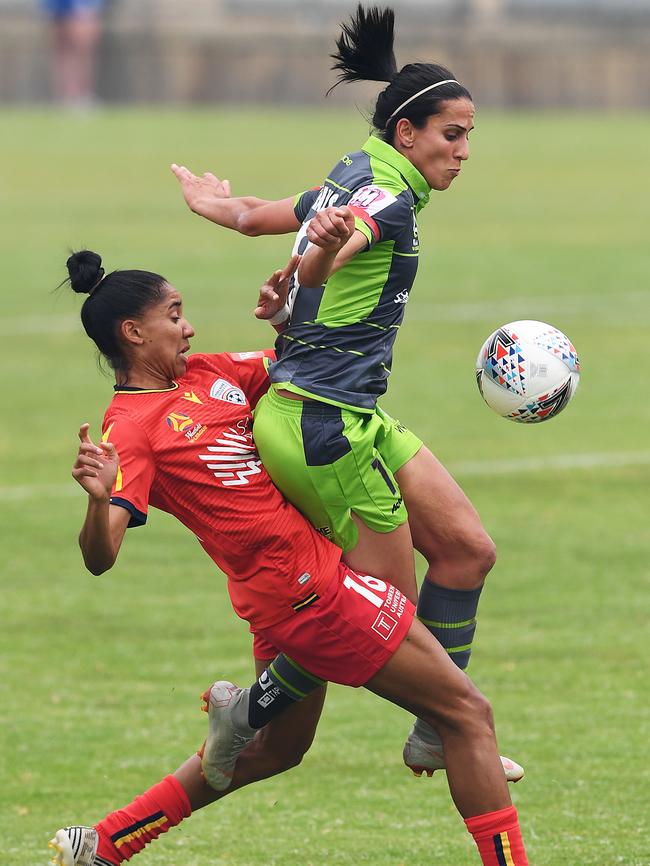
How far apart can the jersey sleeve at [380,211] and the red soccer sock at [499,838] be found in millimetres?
1848

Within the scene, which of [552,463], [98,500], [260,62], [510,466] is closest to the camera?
[98,500]

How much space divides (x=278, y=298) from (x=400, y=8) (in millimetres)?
48572

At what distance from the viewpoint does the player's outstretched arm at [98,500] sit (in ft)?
18.4

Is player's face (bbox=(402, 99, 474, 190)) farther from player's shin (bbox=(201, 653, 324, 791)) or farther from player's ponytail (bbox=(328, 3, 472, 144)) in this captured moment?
player's shin (bbox=(201, 653, 324, 791))

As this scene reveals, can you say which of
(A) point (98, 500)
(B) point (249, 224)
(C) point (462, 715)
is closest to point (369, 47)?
(B) point (249, 224)

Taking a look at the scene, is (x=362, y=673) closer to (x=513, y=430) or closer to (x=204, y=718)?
(x=204, y=718)

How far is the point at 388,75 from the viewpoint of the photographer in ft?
21.7

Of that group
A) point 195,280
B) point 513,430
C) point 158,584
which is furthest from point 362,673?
point 195,280

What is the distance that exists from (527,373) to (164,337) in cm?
142

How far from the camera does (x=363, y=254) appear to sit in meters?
6.12

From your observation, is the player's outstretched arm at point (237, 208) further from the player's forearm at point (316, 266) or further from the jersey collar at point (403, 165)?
the player's forearm at point (316, 266)

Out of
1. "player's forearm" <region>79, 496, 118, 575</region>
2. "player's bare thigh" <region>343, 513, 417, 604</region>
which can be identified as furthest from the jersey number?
"player's forearm" <region>79, 496, 118, 575</region>

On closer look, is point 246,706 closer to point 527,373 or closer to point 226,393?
point 226,393

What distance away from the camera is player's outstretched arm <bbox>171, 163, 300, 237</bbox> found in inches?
264
